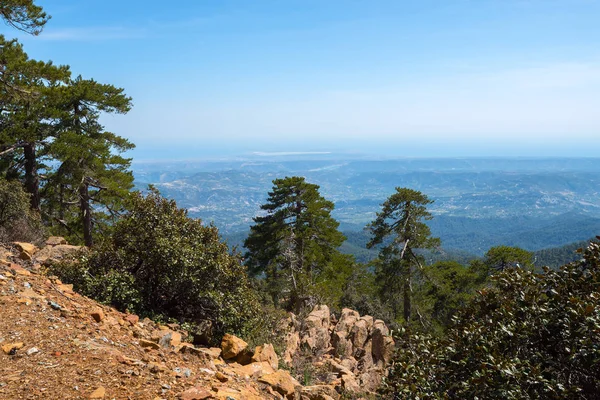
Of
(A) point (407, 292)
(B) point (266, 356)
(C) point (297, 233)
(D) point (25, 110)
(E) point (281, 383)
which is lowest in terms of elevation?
(A) point (407, 292)

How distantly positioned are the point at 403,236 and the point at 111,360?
19.5 meters

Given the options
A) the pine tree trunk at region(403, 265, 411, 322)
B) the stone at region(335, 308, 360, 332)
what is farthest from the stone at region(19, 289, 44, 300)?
the pine tree trunk at region(403, 265, 411, 322)

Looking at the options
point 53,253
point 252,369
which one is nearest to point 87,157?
point 53,253

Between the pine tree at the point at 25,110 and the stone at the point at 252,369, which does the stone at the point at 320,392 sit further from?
the pine tree at the point at 25,110

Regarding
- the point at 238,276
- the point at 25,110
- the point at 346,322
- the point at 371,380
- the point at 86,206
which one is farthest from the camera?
the point at 86,206

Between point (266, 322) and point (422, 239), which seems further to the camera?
point (422, 239)

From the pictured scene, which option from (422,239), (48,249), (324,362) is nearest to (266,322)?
(324,362)

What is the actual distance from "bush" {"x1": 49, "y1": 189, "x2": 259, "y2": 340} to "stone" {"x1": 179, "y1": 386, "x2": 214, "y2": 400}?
324 centimetres

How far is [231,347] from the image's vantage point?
7.15 metres

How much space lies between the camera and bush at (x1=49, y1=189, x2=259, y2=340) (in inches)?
326

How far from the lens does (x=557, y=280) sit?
559cm

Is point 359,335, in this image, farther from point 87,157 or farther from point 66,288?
point 87,157

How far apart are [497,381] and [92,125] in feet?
67.6

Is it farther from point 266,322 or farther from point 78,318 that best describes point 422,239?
point 78,318
